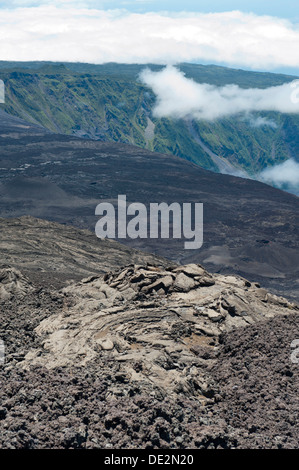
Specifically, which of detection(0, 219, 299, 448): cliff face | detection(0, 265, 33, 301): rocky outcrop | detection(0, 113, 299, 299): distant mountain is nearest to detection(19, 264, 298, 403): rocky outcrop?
detection(0, 219, 299, 448): cliff face

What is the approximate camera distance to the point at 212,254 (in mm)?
84375

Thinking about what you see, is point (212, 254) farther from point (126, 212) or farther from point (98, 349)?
point (98, 349)

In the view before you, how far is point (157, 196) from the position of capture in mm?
115812

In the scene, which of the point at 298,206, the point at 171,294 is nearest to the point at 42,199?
the point at 298,206
